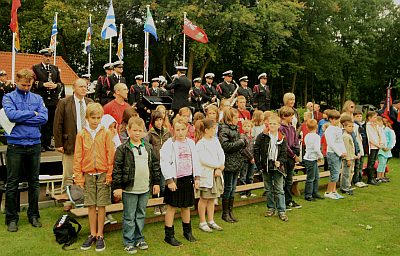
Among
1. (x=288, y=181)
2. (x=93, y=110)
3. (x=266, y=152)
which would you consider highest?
(x=93, y=110)

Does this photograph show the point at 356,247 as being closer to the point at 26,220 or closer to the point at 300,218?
the point at 300,218

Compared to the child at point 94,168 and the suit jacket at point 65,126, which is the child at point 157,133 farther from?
the suit jacket at point 65,126

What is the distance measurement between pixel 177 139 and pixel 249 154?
2101 millimetres

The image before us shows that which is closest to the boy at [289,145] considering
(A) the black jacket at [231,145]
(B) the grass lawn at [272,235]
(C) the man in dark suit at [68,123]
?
(B) the grass lawn at [272,235]

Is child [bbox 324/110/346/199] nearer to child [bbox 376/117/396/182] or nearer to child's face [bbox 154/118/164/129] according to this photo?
child [bbox 376/117/396/182]

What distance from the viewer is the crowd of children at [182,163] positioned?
4945 mm

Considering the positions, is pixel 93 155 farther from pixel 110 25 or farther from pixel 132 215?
pixel 110 25

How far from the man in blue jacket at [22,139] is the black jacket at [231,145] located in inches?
102

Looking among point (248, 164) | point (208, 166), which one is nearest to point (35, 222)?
point (208, 166)

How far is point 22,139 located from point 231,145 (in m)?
2.94

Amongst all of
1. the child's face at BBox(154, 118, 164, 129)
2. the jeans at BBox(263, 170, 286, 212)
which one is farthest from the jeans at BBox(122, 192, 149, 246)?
the jeans at BBox(263, 170, 286, 212)

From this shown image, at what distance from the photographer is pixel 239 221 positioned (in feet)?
21.0

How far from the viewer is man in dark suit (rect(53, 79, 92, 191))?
589 centimetres

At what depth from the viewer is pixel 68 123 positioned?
5941 millimetres
